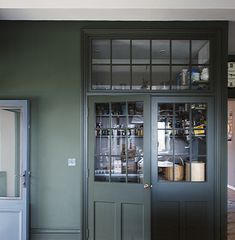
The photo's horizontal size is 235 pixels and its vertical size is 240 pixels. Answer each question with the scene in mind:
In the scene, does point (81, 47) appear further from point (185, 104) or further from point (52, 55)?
point (185, 104)

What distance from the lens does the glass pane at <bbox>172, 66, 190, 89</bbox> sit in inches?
147

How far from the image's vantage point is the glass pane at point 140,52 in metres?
3.76

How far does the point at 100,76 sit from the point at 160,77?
0.81 m

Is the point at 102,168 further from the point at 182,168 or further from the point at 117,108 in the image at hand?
the point at 182,168

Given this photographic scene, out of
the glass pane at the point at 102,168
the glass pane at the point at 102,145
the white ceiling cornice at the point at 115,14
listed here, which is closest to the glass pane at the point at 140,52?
the white ceiling cornice at the point at 115,14

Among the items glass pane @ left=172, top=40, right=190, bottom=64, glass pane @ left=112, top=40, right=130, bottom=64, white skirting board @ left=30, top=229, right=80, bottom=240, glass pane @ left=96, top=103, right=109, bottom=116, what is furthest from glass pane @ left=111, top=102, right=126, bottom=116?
white skirting board @ left=30, top=229, right=80, bottom=240

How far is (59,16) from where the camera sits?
11.6 feet

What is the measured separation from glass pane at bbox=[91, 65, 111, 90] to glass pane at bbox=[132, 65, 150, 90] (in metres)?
0.35

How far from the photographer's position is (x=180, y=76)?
12.4ft

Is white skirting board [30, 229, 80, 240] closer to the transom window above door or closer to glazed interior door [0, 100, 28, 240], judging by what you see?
glazed interior door [0, 100, 28, 240]

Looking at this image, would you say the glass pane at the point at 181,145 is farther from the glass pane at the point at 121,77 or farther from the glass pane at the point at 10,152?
the glass pane at the point at 10,152

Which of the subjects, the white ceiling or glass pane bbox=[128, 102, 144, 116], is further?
glass pane bbox=[128, 102, 144, 116]

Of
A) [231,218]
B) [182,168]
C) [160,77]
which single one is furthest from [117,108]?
[231,218]

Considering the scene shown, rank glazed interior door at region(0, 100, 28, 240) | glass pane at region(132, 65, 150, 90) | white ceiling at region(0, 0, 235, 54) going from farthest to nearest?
1. glass pane at region(132, 65, 150, 90)
2. glazed interior door at region(0, 100, 28, 240)
3. white ceiling at region(0, 0, 235, 54)
